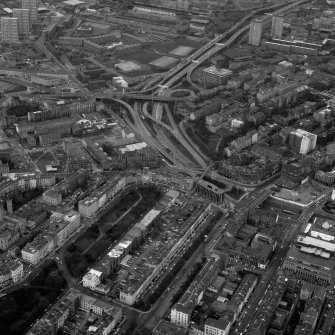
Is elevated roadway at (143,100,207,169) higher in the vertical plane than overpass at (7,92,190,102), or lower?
lower

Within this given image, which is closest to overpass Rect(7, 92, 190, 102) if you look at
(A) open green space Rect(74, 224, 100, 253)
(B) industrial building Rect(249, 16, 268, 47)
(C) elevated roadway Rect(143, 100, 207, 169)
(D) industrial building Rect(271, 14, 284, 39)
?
(C) elevated roadway Rect(143, 100, 207, 169)

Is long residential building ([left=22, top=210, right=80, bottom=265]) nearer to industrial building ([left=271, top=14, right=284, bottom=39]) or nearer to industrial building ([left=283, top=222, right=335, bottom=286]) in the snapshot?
industrial building ([left=283, top=222, right=335, bottom=286])

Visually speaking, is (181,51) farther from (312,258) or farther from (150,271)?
(150,271)

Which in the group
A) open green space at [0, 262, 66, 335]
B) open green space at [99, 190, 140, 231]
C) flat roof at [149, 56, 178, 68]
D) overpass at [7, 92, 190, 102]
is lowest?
open green space at [0, 262, 66, 335]

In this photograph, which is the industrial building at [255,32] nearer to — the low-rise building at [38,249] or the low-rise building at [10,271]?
the low-rise building at [38,249]

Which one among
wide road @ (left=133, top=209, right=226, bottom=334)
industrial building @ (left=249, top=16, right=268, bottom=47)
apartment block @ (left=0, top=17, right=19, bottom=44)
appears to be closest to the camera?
wide road @ (left=133, top=209, right=226, bottom=334)

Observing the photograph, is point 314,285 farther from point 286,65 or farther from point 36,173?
point 286,65

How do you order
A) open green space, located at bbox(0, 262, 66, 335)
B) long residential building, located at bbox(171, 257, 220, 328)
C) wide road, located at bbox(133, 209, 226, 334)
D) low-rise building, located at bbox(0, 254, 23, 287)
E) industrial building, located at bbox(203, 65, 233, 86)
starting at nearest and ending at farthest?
open green space, located at bbox(0, 262, 66, 335) < long residential building, located at bbox(171, 257, 220, 328) < wide road, located at bbox(133, 209, 226, 334) < low-rise building, located at bbox(0, 254, 23, 287) < industrial building, located at bbox(203, 65, 233, 86)

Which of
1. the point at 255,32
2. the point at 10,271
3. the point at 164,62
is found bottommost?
the point at 10,271

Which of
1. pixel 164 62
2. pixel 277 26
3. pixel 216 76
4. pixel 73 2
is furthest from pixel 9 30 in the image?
pixel 277 26
